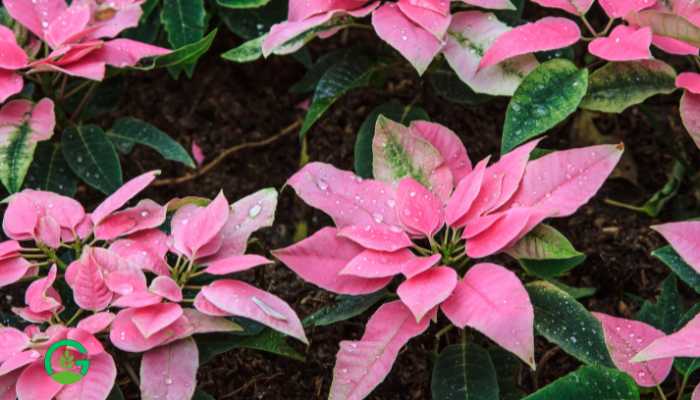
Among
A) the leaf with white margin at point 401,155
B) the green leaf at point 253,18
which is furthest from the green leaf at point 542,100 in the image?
the green leaf at point 253,18

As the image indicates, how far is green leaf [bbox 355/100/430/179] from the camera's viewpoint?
1.61 m

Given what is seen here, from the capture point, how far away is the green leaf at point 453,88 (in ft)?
5.52

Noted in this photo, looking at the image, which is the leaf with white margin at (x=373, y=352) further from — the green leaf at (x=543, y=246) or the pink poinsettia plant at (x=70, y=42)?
the pink poinsettia plant at (x=70, y=42)

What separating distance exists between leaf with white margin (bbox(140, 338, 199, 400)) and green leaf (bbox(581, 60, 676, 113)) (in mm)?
713

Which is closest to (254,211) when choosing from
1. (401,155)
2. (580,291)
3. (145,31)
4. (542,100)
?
(401,155)

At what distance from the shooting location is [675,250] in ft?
4.33

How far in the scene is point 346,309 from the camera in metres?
1.36

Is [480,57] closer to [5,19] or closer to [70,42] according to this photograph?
[70,42]

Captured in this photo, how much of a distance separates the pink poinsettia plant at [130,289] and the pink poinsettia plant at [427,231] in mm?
85

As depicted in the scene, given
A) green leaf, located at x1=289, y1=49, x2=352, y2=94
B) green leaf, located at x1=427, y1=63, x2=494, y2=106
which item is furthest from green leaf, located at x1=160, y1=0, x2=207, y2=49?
green leaf, located at x1=427, y1=63, x2=494, y2=106

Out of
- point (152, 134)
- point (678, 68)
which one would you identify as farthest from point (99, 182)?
point (678, 68)

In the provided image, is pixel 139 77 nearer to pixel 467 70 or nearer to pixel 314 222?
pixel 314 222

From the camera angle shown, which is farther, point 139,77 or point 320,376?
point 139,77

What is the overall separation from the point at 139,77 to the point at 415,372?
0.97m
